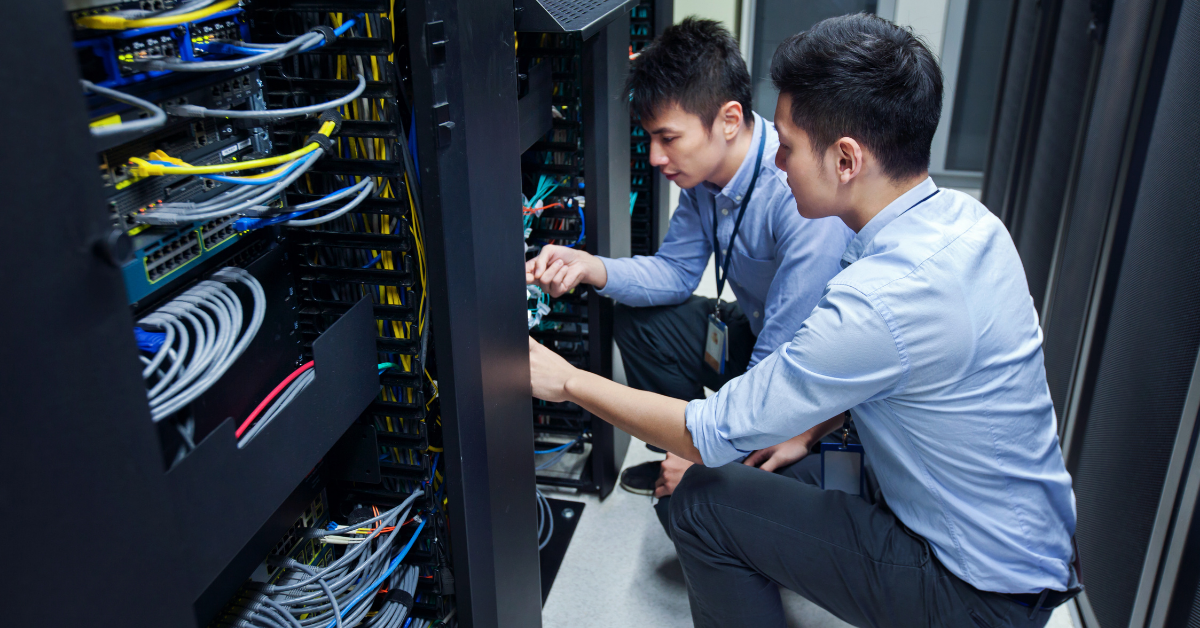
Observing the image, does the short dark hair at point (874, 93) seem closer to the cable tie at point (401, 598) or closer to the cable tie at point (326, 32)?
the cable tie at point (326, 32)

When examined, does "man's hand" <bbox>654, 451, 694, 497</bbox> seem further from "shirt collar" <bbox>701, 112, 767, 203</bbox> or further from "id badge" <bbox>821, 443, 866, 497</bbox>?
"shirt collar" <bbox>701, 112, 767, 203</bbox>

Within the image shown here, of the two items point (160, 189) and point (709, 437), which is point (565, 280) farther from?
point (160, 189)

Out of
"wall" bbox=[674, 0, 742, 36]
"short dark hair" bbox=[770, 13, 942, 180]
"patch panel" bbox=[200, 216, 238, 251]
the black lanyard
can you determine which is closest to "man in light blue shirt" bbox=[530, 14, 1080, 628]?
"short dark hair" bbox=[770, 13, 942, 180]

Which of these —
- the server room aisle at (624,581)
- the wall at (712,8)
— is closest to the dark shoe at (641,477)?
the server room aisle at (624,581)

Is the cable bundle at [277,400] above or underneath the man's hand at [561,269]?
above

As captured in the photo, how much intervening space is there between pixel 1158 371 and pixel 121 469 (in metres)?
1.50

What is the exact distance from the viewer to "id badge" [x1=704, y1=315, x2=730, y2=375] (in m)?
1.89

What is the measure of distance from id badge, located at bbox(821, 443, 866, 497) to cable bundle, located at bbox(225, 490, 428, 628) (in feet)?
2.40

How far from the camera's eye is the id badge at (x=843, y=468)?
141cm

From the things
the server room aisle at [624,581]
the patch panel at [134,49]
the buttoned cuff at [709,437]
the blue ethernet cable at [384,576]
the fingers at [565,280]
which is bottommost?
the server room aisle at [624,581]

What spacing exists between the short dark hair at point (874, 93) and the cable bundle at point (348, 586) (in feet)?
2.67

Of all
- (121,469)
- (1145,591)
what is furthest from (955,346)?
(121,469)

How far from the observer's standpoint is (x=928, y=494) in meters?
1.21

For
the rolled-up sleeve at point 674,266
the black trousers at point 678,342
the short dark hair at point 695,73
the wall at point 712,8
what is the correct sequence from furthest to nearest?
the wall at point 712,8 → the black trousers at point 678,342 → the rolled-up sleeve at point 674,266 → the short dark hair at point 695,73
